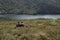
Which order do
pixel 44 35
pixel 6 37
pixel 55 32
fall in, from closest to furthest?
pixel 6 37
pixel 44 35
pixel 55 32

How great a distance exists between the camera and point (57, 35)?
13789mm

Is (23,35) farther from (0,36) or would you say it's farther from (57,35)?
(57,35)

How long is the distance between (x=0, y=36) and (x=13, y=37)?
88 centimetres

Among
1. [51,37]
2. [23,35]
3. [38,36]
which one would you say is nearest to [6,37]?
[23,35]

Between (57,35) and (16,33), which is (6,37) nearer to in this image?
(16,33)

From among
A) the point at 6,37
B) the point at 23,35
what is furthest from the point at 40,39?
the point at 6,37

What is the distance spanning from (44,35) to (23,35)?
1.53 meters

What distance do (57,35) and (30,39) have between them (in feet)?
7.30

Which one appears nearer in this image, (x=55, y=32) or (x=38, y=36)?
(x=38, y=36)

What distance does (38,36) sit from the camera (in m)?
13.2

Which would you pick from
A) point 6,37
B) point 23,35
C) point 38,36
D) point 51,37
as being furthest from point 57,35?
point 6,37

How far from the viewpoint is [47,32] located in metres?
14.5

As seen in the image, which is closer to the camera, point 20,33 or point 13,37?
point 13,37

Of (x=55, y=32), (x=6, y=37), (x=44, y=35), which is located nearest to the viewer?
(x=6, y=37)
